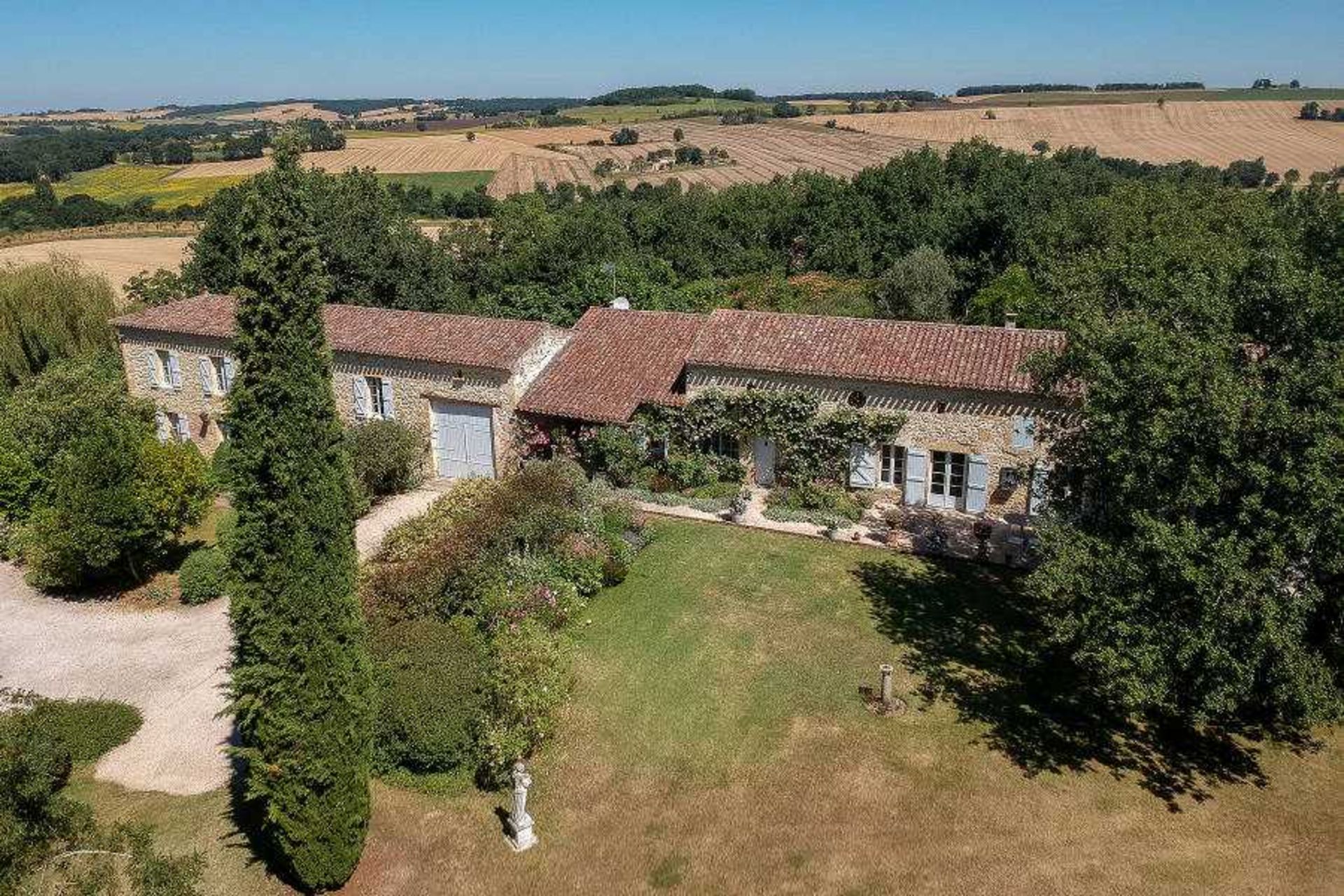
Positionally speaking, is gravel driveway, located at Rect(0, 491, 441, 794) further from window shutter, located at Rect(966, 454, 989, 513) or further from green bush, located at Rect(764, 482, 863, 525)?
window shutter, located at Rect(966, 454, 989, 513)

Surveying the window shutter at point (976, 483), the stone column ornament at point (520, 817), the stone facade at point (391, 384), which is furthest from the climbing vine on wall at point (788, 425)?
the stone column ornament at point (520, 817)

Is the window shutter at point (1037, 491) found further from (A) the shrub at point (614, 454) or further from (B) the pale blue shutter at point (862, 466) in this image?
(A) the shrub at point (614, 454)

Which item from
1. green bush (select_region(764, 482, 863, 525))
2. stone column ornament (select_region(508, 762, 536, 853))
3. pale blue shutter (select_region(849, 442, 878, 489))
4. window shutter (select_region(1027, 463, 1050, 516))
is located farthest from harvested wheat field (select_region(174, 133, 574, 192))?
stone column ornament (select_region(508, 762, 536, 853))

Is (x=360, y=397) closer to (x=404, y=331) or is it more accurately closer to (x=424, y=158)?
(x=404, y=331)

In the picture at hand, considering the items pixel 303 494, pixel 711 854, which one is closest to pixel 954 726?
pixel 711 854

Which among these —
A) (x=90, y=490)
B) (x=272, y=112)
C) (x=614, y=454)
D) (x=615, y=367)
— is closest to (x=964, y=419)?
(x=614, y=454)

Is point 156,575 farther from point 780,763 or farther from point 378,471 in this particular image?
point 780,763

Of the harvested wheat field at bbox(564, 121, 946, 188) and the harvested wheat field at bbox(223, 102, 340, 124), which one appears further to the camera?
the harvested wheat field at bbox(223, 102, 340, 124)
